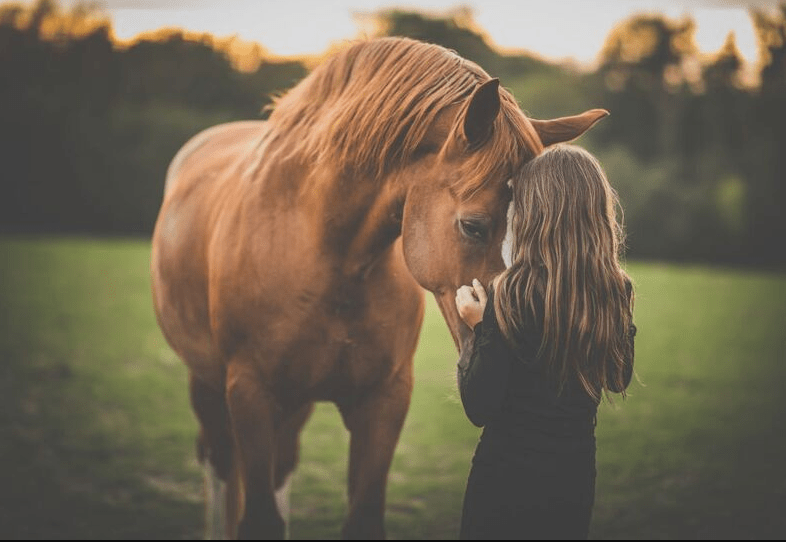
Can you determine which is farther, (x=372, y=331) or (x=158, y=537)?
(x=158, y=537)

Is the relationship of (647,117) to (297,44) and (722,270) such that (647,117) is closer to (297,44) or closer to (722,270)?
(722,270)

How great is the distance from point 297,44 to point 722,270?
77.2ft

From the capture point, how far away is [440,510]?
14.4ft

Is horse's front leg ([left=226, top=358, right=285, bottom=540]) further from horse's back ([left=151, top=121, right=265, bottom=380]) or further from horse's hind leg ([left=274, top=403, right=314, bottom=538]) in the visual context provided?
horse's hind leg ([left=274, top=403, right=314, bottom=538])

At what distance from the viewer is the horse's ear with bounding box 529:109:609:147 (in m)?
2.43

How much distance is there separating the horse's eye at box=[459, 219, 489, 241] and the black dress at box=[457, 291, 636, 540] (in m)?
0.19

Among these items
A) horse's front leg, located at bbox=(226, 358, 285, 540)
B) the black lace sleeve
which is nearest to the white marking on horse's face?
the black lace sleeve

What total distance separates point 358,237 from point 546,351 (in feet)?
2.64

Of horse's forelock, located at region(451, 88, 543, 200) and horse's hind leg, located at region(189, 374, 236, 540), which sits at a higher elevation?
horse's forelock, located at region(451, 88, 543, 200)

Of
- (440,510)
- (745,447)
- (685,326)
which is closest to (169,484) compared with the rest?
(440,510)

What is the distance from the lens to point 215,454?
3691mm

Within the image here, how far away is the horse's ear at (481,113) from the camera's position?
6.60 feet

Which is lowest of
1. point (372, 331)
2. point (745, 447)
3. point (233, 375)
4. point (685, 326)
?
point (685, 326)

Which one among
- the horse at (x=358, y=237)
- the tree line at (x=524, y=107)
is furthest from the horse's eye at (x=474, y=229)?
the tree line at (x=524, y=107)
